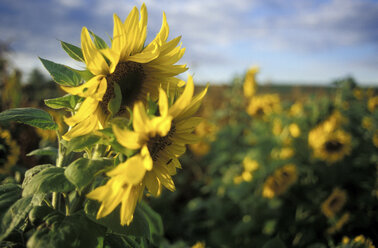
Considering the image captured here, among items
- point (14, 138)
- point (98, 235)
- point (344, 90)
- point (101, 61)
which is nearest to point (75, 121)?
point (101, 61)

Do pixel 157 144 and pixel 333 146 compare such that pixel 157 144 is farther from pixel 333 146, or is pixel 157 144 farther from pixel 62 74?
pixel 333 146

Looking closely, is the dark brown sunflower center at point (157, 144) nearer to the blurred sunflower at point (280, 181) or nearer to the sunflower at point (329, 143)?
the blurred sunflower at point (280, 181)

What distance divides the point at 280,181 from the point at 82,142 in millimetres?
2305

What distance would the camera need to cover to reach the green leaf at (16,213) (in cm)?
54

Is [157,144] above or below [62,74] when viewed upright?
below

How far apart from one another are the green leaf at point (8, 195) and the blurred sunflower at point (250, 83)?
344 centimetres

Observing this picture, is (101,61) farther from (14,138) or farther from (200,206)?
(200,206)

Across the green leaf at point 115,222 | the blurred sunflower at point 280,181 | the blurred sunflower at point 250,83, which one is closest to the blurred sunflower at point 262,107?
the blurred sunflower at point 250,83

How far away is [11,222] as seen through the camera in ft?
1.80

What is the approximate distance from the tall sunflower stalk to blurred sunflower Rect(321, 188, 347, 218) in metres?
2.15

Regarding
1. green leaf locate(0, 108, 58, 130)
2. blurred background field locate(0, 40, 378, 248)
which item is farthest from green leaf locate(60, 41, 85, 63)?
blurred background field locate(0, 40, 378, 248)

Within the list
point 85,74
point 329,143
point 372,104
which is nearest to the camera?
point 85,74

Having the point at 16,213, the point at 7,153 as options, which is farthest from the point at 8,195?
the point at 7,153

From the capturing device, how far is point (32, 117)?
2.20 feet
